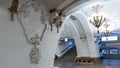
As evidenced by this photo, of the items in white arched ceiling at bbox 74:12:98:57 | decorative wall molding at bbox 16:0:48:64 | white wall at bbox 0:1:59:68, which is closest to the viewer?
white wall at bbox 0:1:59:68

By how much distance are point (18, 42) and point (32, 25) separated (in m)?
0.39

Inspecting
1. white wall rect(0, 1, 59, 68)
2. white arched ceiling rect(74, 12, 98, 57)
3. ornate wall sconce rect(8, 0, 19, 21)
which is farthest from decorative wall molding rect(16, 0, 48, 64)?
white arched ceiling rect(74, 12, 98, 57)

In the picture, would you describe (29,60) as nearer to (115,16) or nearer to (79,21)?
(79,21)

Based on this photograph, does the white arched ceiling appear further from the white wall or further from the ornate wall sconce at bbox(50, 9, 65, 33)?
the white wall

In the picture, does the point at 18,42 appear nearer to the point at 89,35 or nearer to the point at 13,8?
the point at 13,8

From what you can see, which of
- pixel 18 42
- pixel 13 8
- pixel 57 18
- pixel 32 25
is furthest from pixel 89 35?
pixel 13 8

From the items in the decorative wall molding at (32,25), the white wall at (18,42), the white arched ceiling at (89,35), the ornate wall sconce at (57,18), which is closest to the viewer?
the white wall at (18,42)

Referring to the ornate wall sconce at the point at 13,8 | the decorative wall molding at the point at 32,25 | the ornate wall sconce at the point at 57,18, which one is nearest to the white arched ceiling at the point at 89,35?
the ornate wall sconce at the point at 57,18

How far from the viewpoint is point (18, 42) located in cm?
269

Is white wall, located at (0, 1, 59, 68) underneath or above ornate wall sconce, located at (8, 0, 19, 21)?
underneath

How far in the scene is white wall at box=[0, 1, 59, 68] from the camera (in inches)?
97.7

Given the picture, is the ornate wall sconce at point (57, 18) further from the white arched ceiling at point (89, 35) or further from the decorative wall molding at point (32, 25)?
the white arched ceiling at point (89, 35)

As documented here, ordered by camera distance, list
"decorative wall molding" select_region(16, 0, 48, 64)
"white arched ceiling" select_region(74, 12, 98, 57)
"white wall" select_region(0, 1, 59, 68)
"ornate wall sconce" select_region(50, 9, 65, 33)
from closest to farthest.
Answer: "white wall" select_region(0, 1, 59, 68), "decorative wall molding" select_region(16, 0, 48, 64), "ornate wall sconce" select_region(50, 9, 65, 33), "white arched ceiling" select_region(74, 12, 98, 57)

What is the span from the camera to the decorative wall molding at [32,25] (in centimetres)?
274
